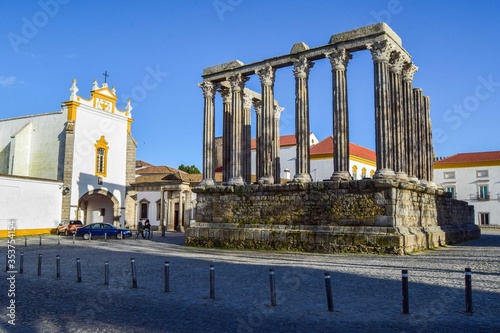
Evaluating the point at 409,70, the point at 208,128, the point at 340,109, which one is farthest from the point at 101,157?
the point at 409,70

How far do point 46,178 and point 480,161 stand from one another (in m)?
42.7

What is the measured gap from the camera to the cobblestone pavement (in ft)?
21.3

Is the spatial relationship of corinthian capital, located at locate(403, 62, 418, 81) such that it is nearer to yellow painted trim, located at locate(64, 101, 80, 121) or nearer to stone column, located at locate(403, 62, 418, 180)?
stone column, located at locate(403, 62, 418, 180)

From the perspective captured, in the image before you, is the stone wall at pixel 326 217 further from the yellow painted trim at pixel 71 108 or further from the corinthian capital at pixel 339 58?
the yellow painted trim at pixel 71 108

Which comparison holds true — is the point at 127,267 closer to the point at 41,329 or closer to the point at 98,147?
the point at 41,329

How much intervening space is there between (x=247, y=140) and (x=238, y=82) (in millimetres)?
3354

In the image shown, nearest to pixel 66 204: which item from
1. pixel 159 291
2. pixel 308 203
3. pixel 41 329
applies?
pixel 308 203

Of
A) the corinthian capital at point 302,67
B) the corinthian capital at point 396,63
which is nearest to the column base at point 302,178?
the corinthian capital at point 302,67

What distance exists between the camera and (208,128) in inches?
929

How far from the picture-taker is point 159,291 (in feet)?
30.3

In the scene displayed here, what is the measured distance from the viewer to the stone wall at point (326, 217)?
1647 cm

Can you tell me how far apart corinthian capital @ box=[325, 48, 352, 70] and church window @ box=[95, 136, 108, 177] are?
79.4 ft

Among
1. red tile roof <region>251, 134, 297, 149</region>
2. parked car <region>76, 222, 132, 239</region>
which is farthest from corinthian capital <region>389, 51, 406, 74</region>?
red tile roof <region>251, 134, 297, 149</region>

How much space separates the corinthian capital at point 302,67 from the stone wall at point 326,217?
16.7ft
